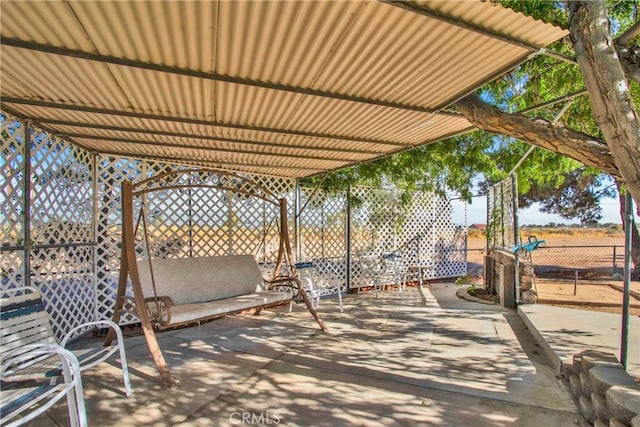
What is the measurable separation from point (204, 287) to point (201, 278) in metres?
0.11

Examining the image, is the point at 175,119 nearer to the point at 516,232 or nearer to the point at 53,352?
Answer: the point at 53,352

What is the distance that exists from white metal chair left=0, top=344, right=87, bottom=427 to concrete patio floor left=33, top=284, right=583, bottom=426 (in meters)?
0.42

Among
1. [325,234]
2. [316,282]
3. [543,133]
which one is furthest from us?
[325,234]

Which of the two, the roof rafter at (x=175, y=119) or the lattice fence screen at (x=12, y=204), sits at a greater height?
the roof rafter at (x=175, y=119)

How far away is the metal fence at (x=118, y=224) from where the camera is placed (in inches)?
136

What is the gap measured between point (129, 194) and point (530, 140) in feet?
11.5

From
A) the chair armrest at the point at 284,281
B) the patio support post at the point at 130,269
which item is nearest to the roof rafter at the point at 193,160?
the patio support post at the point at 130,269

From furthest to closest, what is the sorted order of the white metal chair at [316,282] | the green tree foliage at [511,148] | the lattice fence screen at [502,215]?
the white metal chair at [316,282] → the lattice fence screen at [502,215] → the green tree foliage at [511,148]

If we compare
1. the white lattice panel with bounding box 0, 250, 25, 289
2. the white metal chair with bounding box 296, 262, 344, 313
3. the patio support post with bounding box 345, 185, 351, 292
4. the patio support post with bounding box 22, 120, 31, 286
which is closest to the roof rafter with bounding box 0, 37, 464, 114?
the patio support post with bounding box 22, 120, 31, 286

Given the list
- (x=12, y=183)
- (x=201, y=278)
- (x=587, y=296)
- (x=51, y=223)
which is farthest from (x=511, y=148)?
(x=12, y=183)

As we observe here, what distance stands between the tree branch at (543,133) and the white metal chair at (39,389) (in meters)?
3.36

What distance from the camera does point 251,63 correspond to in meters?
2.45

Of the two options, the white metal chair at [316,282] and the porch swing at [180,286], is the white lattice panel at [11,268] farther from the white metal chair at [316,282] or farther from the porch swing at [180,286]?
the white metal chair at [316,282]

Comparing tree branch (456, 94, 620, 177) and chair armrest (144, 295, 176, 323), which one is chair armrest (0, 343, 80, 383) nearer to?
chair armrest (144, 295, 176, 323)
